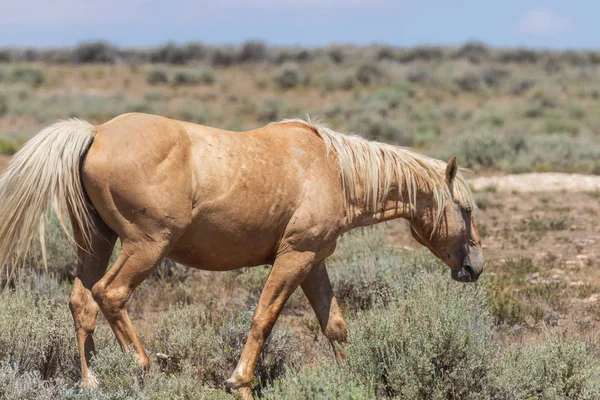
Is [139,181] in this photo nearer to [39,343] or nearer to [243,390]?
[243,390]

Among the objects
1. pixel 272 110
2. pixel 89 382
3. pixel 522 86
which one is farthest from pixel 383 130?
pixel 89 382

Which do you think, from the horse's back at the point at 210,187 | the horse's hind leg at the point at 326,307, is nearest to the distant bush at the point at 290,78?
the horse's hind leg at the point at 326,307

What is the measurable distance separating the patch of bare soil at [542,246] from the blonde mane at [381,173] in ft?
4.51

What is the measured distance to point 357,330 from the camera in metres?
5.03

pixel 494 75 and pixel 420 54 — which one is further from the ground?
pixel 494 75

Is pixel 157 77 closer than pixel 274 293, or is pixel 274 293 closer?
pixel 274 293

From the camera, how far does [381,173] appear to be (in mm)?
5492

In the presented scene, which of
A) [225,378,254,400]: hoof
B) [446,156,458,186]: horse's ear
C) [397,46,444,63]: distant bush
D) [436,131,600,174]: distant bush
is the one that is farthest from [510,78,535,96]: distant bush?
[225,378,254,400]: hoof

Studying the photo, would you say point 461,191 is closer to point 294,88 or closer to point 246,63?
point 294,88

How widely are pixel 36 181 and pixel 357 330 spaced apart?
2.30m

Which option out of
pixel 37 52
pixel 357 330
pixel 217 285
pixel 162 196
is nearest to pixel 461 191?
pixel 357 330

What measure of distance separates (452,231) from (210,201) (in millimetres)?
1966

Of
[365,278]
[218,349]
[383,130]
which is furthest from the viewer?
[383,130]

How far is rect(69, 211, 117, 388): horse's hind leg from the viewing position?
4.86m
